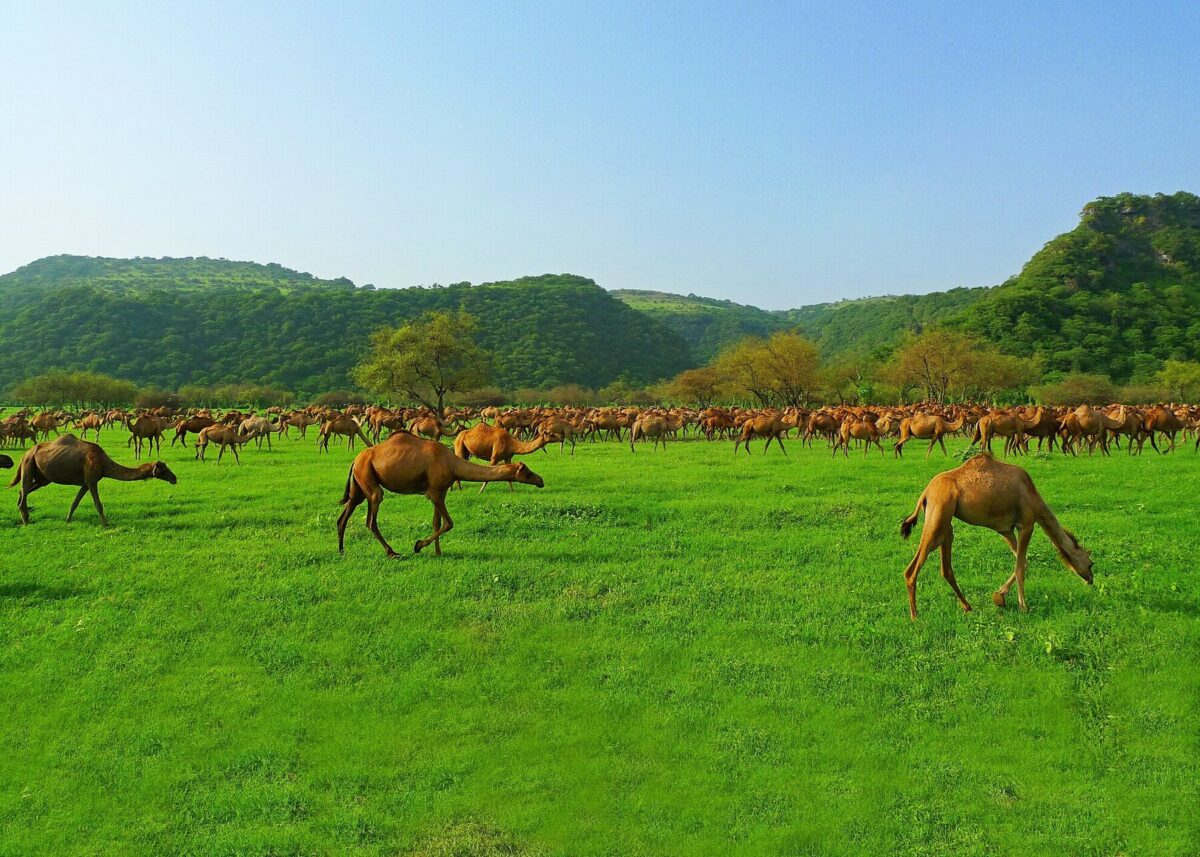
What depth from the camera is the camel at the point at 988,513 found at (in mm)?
8117

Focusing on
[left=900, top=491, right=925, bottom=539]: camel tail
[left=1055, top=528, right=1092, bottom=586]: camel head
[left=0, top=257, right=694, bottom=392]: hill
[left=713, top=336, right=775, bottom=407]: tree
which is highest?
[left=0, top=257, right=694, bottom=392]: hill

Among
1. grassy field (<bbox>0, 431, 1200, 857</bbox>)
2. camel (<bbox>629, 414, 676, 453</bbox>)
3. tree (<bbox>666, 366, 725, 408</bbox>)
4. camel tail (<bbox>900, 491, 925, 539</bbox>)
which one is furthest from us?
tree (<bbox>666, 366, 725, 408</bbox>)

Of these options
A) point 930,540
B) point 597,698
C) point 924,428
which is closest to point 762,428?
point 924,428

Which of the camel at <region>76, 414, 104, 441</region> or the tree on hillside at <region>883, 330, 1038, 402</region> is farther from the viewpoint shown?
the tree on hillside at <region>883, 330, 1038, 402</region>

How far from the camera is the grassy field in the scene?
5.19 metres

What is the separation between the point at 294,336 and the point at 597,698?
415 ft

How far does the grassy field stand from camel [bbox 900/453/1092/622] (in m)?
0.44

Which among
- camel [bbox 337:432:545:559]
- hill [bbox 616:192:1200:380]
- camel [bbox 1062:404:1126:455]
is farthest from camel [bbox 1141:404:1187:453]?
hill [bbox 616:192:1200:380]

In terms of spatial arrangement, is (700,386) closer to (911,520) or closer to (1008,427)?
(1008,427)

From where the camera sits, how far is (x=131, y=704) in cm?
689

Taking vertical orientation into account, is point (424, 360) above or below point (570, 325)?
below

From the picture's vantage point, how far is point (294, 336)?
122 m

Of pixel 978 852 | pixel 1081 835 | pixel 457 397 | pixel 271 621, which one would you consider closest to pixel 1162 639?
pixel 1081 835

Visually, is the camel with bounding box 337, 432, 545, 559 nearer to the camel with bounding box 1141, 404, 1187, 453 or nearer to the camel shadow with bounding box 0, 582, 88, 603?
the camel shadow with bounding box 0, 582, 88, 603
